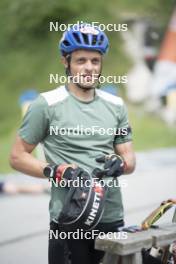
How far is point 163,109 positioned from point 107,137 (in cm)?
984

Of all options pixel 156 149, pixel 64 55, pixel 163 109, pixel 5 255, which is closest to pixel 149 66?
pixel 163 109

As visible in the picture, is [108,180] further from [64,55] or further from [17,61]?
[17,61]

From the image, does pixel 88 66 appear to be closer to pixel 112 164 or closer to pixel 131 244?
pixel 112 164

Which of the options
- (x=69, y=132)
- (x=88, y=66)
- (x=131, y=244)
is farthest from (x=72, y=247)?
(x=88, y=66)

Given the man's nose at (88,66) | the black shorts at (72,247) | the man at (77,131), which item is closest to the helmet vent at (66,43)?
the man at (77,131)

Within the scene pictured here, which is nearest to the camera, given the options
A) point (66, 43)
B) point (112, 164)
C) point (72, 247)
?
point (112, 164)

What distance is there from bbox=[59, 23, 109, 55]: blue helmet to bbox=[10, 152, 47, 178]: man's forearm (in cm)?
58

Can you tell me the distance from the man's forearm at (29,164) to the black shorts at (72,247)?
28 cm

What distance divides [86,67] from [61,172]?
0.57 metres

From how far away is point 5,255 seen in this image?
6676mm

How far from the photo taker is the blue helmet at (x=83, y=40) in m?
3.96

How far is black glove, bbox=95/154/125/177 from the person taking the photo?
3791mm

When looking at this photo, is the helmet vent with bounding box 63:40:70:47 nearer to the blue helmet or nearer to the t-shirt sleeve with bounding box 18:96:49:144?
the blue helmet

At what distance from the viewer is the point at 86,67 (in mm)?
3939
